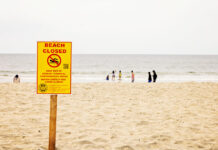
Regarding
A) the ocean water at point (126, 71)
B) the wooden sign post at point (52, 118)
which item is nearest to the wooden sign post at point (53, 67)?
the wooden sign post at point (52, 118)

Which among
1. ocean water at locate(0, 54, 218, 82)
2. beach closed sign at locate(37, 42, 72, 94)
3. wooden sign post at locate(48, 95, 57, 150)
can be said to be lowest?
wooden sign post at locate(48, 95, 57, 150)

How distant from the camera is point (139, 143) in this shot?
3.89m

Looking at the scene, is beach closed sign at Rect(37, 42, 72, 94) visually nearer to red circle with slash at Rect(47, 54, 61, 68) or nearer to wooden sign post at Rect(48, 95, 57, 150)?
red circle with slash at Rect(47, 54, 61, 68)

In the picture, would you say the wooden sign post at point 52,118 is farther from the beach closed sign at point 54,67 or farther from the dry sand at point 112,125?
the dry sand at point 112,125

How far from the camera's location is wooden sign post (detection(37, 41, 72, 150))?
2.86 m

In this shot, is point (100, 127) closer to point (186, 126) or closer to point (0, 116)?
point (186, 126)

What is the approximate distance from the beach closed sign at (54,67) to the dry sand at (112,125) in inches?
57.1

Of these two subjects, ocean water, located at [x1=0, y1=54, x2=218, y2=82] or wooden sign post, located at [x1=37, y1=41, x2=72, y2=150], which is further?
ocean water, located at [x1=0, y1=54, x2=218, y2=82]

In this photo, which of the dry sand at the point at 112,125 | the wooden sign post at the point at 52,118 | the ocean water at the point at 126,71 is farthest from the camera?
the ocean water at the point at 126,71

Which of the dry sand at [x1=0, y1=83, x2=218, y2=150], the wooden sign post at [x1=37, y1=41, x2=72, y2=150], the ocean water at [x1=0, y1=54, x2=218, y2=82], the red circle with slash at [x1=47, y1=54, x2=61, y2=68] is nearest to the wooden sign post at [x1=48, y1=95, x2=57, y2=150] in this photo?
the wooden sign post at [x1=37, y1=41, x2=72, y2=150]

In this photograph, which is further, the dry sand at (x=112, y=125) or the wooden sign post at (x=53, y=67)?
the dry sand at (x=112, y=125)

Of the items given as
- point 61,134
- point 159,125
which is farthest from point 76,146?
point 159,125

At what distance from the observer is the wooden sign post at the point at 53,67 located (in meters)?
2.86

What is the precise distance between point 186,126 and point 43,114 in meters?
4.34
